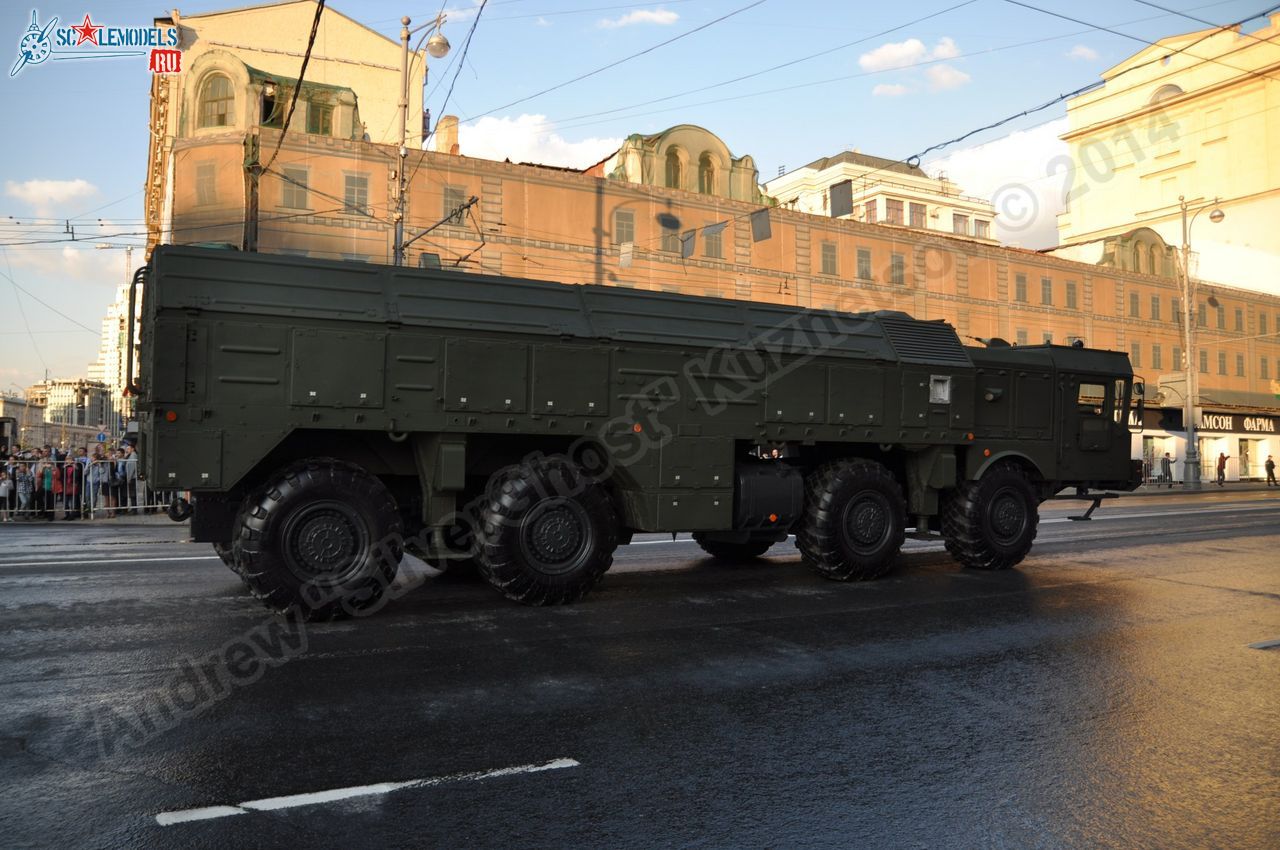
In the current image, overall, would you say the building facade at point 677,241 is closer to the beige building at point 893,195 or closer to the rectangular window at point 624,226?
the rectangular window at point 624,226

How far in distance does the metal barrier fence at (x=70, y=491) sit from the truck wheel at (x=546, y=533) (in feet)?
50.4

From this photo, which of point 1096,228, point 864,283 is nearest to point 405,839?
point 864,283

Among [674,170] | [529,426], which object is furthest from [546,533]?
[674,170]

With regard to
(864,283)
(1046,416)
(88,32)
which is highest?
(88,32)

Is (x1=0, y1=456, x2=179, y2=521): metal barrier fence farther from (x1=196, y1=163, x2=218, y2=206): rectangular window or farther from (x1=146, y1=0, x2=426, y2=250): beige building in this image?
(x1=196, y1=163, x2=218, y2=206): rectangular window

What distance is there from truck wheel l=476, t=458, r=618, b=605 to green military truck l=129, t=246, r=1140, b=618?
0.07ft

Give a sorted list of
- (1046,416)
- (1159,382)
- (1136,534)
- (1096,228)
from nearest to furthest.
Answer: (1046,416) → (1136,534) → (1159,382) → (1096,228)

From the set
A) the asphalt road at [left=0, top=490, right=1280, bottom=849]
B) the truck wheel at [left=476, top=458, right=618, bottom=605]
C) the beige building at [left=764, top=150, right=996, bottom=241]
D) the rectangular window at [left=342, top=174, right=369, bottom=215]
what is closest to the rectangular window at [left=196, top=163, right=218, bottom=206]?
the rectangular window at [left=342, top=174, right=369, bottom=215]

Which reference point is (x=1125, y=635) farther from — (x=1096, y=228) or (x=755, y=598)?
(x=1096, y=228)

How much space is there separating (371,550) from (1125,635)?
6479mm

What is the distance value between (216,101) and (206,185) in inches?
165

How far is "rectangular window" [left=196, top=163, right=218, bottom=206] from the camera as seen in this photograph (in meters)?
32.6

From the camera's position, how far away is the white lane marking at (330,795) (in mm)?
3688

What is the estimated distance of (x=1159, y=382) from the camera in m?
49.8
